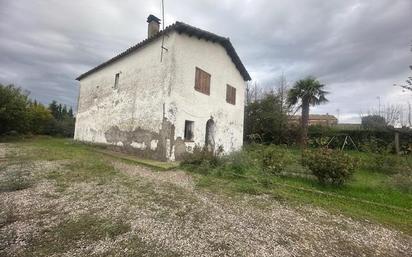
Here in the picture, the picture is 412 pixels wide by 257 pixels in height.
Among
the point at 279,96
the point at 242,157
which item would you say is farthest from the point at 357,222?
the point at 279,96

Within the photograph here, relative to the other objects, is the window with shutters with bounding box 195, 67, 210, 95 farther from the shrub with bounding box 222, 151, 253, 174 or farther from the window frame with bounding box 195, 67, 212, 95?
the shrub with bounding box 222, 151, 253, 174

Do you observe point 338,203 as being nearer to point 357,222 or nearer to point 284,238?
point 357,222

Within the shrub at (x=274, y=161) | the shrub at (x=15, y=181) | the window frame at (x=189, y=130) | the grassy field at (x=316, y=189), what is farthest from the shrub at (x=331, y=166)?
the shrub at (x=15, y=181)

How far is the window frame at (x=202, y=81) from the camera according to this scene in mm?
12789

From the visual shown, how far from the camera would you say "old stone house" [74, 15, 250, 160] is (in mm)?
11399

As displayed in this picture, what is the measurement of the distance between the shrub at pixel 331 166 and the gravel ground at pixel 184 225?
2820 millimetres

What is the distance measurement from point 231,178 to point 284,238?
14.5 ft

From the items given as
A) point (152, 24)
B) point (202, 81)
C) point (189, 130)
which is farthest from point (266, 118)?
point (152, 24)

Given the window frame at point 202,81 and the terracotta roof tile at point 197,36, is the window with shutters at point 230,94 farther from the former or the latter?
the window frame at point 202,81

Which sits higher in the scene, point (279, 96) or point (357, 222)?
point (279, 96)

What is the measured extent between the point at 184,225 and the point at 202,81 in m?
10.0

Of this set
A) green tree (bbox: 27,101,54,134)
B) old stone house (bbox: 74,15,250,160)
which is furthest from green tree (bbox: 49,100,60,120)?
old stone house (bbox: 74,15,250,160)

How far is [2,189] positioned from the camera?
18.1 ft

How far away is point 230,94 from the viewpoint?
1596cm
